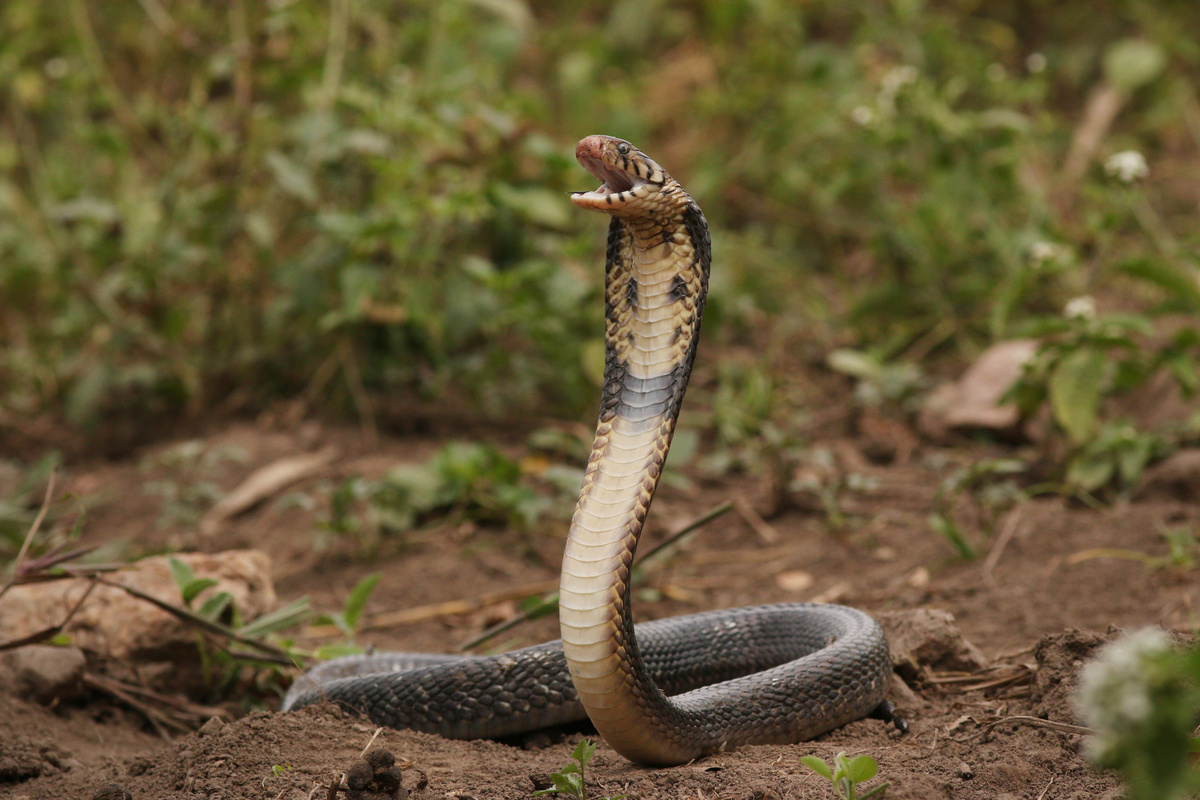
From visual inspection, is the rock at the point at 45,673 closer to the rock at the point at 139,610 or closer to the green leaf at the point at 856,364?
the rock at the point at 139,610

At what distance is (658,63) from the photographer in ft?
40.9

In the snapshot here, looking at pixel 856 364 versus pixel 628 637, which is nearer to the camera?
pixel 628 637

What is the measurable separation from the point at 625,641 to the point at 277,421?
16.2ft

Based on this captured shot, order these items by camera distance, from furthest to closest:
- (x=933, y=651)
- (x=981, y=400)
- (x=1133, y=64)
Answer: (x=1133, y=64)
(x=981, y=400)
(x=933, y=651)

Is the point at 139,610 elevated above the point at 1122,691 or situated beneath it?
situated beneath

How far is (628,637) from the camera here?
274cm

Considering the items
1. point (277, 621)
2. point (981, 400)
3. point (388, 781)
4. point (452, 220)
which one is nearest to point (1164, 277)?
point (981, 400)

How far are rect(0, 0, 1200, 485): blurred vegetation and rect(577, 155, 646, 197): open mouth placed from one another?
10.9 ft

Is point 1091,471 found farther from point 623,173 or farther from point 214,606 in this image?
point 214,606

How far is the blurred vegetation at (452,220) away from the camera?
6.50 meters

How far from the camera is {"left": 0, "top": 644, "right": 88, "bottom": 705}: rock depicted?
146 inches

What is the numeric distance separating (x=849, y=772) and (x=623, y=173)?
157 centimetres

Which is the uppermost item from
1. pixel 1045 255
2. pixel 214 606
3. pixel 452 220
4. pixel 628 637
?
pixel 452 220

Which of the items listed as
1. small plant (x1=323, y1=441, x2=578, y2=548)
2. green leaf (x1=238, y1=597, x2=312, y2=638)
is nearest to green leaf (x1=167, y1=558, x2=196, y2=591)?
green leaf (x1=238, y1=597, x2=312, y2=638)
